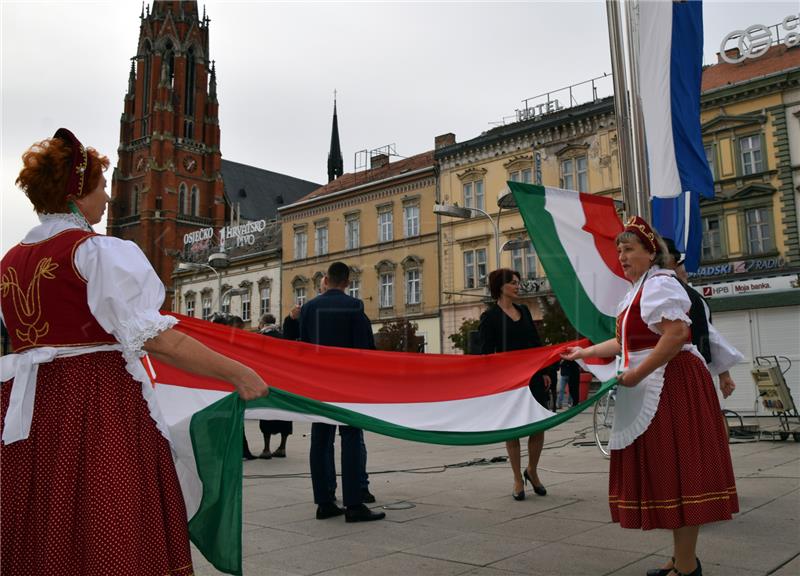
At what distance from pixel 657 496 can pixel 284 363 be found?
2588mm

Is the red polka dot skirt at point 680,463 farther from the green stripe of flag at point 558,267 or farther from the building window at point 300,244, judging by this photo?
the building window at point 300,244

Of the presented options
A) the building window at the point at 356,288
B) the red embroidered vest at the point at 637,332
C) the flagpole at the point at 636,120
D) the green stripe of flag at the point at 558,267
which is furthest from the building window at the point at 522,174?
the red embroidered vest at the point at 637,332

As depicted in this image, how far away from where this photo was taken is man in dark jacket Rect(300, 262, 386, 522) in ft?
18.9

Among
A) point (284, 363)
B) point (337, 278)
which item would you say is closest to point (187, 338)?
point (284, 363)

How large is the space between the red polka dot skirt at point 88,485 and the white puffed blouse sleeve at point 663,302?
2.65 meters

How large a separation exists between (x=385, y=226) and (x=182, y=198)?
42935 millimetres

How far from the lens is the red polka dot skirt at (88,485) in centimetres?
245

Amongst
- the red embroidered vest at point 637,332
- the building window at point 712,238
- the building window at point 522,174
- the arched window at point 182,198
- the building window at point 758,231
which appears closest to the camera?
the red embroidered vest at point 637,332

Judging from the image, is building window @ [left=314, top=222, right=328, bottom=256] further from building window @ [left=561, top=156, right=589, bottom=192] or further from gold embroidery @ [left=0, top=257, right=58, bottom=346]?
gold embroidery @ [left=0, top=257, right=58, bottom=346]

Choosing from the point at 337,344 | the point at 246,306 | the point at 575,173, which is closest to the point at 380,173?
the point at 575,173

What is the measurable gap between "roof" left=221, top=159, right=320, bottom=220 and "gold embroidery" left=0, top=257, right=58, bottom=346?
8161cm

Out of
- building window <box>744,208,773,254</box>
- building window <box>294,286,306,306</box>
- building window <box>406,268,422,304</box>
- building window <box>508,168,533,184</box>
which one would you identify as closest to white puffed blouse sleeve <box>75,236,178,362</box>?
building window <box>744,208,773,254</box>

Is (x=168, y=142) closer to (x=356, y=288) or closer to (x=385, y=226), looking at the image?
(x=356, y=288)

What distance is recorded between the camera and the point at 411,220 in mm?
42125
